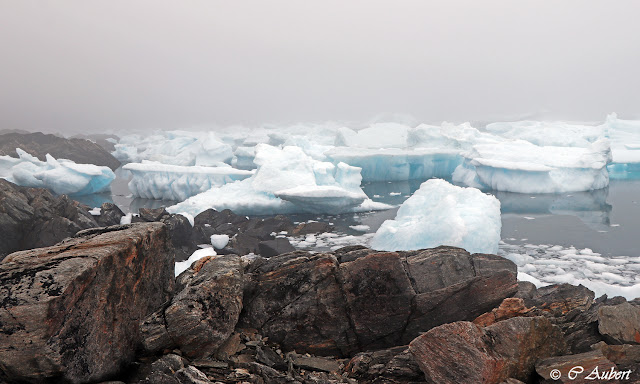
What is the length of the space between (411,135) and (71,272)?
31687 mm

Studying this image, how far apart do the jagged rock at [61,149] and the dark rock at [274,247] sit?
122ft

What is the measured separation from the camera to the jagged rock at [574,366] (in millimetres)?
3549

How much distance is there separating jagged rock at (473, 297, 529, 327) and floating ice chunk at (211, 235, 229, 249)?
1129 cm

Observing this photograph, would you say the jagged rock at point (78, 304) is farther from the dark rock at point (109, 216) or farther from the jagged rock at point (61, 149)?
the jagged rock at point (61, 149)

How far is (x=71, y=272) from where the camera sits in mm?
3691

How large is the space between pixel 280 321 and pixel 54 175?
25.0 meters

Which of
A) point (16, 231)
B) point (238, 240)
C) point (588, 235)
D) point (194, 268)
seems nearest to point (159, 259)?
point (194, 268)

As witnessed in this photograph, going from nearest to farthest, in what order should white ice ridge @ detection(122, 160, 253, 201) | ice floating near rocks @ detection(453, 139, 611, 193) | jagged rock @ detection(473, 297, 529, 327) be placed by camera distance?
1. jagged rock @ detection(473, 297, 529, 327)
2. ice floating near rocks @ detection(453, 139, 611, 193)
3. white ice ridge @ detection(122, 160, 253, 201)

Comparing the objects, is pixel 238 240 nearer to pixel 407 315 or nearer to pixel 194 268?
pixel 194 268

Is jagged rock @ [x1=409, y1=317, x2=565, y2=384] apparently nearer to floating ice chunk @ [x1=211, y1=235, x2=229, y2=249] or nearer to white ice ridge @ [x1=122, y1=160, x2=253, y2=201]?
floating ice chunk @ [x1=211, y1=235, x2=229, y2=249]

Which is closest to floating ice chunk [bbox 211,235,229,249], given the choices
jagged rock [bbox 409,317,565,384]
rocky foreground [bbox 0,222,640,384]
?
rocky foreground [bbox 0,222,640,384]

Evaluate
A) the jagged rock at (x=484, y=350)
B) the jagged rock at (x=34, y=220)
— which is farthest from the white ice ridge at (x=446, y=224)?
the jagged rock at (x=34, y=220)

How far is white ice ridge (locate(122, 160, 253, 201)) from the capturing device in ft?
82.4

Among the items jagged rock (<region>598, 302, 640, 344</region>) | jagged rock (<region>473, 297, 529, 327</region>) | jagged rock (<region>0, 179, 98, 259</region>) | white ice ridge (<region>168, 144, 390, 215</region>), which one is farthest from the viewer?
white ice ridge (<region>168, 144, 390, 215</region>)
